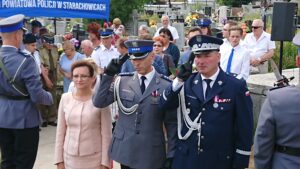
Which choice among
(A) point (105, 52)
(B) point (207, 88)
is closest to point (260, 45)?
(A) point (105, 52)

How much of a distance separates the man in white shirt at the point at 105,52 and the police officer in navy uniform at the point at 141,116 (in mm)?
3995

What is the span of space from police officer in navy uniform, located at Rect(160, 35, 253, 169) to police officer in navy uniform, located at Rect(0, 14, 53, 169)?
1.75 meters

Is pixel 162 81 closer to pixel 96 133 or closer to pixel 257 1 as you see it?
pixel 96 133

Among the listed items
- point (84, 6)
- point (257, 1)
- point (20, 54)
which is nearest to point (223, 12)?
point (257, 1)

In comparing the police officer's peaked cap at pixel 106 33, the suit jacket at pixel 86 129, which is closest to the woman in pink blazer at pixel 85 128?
the suit jacket at pixel 86 129

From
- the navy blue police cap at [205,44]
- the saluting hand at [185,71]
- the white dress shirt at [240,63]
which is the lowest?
the white dress shirt at [240,63]

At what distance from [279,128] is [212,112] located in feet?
1.77

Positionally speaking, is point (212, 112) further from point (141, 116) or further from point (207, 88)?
point (141, 116)

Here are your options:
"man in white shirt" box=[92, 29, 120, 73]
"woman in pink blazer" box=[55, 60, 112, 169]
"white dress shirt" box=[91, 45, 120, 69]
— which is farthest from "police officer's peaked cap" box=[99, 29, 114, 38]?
"woman in pink blazer" box=[55, 60, 112, 169]

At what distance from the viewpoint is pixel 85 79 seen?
400 centimetres

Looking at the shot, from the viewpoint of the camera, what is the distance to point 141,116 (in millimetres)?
3682

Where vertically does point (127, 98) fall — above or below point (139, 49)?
below

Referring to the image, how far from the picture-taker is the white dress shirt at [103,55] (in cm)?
775

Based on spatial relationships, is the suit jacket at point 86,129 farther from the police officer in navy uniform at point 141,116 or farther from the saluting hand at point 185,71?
the saluting hand at point 185,71
